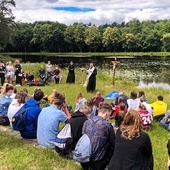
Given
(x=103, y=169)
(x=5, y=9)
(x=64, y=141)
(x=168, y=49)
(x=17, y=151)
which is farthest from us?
(x=168, y=49)

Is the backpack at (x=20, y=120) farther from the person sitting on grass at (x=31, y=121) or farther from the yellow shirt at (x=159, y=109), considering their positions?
the yellow shirt at (x=159, y=109)

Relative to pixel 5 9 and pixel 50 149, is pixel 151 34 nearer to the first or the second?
pixel 5 9

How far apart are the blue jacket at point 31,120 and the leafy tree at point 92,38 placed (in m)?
78.9

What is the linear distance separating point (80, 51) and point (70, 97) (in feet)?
257

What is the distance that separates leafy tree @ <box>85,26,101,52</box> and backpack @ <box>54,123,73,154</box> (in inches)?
3158

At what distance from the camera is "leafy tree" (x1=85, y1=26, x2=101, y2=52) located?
85.1 m

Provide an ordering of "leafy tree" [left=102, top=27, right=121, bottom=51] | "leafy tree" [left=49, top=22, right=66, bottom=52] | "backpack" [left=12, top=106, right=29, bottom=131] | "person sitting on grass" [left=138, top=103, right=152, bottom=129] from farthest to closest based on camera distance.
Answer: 1. "leafy tree" [left=49, top=22, right=66, bottom=52]
2. "leafy tree" [left=102, top=27, right=121, bottom=51]
3. "person sitting on grass" [left=138, top=103, right=152, bottom=129]
4. "backpack" [left=12, top=106, right=29, bottom=131]

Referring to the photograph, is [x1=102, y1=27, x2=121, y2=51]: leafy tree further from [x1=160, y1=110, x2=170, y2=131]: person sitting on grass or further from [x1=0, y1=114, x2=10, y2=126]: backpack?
[x1=0, y1=114, x2=10, y2=126]: backpack

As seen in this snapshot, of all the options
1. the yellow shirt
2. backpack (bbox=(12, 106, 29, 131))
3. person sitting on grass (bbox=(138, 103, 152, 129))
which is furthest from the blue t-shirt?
the yellow shirt

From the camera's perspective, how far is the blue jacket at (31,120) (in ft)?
21.6

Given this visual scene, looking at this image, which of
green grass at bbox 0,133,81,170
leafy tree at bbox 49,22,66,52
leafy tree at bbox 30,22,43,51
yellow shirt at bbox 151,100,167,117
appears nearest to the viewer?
green grass at bbox 0,133,81,170

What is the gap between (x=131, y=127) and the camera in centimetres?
392

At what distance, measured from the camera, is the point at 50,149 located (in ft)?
19.0

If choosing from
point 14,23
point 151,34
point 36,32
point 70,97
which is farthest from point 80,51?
point 70,97
